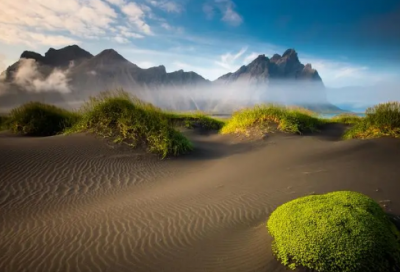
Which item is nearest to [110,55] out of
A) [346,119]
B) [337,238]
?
[346,119]

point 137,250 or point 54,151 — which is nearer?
point 137,250

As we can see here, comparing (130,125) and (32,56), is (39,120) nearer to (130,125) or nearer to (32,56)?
(130,125)

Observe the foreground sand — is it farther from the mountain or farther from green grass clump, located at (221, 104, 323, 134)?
the mountain

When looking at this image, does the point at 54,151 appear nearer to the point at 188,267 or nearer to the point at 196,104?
the point at 188,267

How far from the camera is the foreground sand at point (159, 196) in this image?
3836mm

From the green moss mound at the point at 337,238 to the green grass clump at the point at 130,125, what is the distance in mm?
7217

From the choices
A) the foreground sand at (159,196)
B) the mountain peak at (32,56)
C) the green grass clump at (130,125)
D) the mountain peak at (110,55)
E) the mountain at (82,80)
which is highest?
the mountain peak at (110,55)

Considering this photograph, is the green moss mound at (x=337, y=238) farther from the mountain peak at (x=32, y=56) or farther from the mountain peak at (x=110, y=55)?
the mountain peak at (x=32, y=56)

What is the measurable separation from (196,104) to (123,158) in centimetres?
17985

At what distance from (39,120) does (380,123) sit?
56.1 ft

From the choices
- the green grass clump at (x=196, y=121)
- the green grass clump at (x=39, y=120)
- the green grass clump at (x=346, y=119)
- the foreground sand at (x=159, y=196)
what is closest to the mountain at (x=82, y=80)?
the green grass clump at (x=196, y=121)

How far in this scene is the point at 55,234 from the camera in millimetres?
4656

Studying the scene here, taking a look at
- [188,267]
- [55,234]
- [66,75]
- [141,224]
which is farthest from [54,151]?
[66,75]

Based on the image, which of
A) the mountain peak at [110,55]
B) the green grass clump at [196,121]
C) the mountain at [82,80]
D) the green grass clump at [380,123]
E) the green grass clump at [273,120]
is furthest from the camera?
the mountain peak at [110,55]
